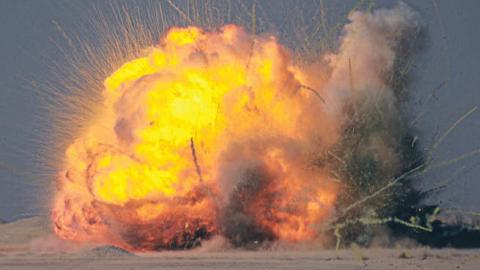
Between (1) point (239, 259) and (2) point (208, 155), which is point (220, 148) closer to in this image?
(2) point (208, 155)

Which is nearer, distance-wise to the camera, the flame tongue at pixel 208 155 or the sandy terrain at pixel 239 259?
the sandy terrain at pixel 239 259

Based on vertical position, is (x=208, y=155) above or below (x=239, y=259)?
above

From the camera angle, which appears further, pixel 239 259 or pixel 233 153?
pixel 233 153

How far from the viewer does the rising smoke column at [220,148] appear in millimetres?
59406

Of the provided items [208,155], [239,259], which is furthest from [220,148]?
[239,259]

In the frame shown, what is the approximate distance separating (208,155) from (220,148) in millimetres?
993

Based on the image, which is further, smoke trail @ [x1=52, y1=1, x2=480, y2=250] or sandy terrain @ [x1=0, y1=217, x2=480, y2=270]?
smoke trail @ [x1=52, y1=1, x2=480, y2=250]

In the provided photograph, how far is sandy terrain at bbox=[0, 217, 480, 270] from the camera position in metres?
47.1

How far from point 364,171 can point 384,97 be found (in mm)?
6761

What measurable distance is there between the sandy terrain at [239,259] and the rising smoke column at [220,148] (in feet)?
11.2

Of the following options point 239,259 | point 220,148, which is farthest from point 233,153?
point 239,259

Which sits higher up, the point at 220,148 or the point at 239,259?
the point at 220,148

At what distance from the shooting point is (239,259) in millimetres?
→ 50688

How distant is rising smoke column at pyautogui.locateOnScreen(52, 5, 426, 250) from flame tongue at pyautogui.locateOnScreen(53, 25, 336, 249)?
0.08m
